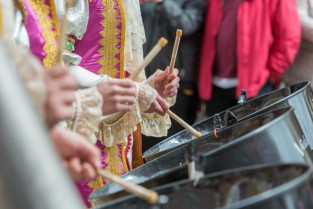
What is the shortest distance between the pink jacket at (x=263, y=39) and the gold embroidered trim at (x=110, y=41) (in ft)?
3.58

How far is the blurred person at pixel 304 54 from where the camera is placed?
2.22 meters

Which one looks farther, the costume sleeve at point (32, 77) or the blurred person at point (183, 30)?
the blurred person at point (183, 30)

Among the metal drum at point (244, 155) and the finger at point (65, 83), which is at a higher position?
the finger at point (65, 83)

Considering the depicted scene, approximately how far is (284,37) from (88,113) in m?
1.55

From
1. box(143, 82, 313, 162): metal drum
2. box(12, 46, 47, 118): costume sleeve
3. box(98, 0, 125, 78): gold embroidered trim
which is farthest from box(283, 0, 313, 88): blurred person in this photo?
box(12, 46, 47, 118): costume sleeve

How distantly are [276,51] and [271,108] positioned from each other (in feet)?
3.96

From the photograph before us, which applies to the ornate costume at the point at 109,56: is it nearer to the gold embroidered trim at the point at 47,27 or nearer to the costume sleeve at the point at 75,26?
the costume sleeve at the point at 75,26

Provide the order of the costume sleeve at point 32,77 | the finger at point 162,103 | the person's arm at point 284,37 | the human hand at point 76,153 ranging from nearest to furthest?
the costume sleeve at point 32,77, the human hand at point 76,153, the finger at point 162,103, the person's arm at point 284,37

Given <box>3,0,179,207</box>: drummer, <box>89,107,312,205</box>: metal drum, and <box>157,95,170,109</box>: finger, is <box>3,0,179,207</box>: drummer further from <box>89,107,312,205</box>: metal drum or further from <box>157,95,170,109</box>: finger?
<box>89,107,312,205</box>: metal drum

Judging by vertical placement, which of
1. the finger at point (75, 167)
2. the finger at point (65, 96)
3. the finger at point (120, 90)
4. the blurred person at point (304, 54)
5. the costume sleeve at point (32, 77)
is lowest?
the blurred person at point (304, 54)

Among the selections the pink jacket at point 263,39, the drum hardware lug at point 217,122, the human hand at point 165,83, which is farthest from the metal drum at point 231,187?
the pink jacket at point 263,39

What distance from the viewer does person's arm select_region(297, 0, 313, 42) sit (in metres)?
2.22

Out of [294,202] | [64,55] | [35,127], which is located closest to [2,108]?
[35,127]

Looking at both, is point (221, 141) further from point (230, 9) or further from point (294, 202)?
point (230, 9)
